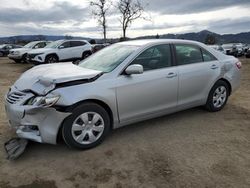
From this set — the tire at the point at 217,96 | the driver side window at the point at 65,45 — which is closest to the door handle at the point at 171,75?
the tire at the point at 217,96

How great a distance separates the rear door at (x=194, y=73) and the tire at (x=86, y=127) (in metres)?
1.62

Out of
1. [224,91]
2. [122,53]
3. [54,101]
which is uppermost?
[122,53]

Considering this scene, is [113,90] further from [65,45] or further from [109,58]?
[65,45]

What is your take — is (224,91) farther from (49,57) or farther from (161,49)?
(49,57)

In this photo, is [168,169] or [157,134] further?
[157,134]

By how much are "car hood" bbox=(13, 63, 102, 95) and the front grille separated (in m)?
0.09

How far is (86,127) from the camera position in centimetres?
410

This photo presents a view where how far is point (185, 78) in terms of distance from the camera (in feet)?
16.7

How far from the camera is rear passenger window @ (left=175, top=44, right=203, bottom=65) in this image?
17.0ft

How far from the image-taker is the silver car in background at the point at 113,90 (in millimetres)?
3881

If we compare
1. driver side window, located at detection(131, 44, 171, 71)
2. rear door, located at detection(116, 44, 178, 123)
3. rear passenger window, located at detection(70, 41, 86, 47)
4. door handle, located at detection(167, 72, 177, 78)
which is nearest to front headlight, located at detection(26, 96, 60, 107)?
rear door, located at detection(116, 44, 178, 123)

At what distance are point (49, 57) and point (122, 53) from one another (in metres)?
11.8

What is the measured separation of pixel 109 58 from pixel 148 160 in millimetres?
1921

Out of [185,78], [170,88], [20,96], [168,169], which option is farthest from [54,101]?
[185,78]
